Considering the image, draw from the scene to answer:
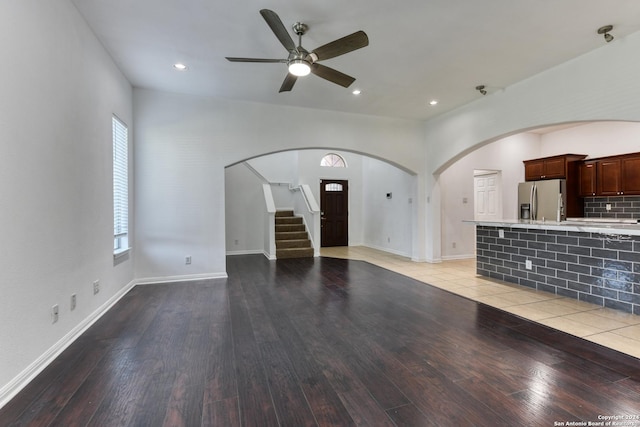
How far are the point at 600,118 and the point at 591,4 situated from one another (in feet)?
4.55

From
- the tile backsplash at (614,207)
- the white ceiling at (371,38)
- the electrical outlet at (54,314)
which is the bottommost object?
the electrical outlet at (54,314)

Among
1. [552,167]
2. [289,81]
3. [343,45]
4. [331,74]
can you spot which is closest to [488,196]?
[552,167]

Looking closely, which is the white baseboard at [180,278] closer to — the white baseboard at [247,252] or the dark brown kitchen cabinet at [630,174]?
the white baseboard at [247,252]

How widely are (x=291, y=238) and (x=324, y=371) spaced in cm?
570

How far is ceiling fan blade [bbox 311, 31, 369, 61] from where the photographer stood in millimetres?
2535

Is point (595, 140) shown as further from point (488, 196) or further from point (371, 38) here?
point (371, 38)

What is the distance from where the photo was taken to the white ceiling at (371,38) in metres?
2.75

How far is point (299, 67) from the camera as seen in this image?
2.94m

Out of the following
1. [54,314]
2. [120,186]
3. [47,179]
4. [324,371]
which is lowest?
[324,371]

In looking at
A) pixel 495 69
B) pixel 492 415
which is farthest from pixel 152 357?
pixel 495 69

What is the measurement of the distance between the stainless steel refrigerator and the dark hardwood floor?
13.7ft

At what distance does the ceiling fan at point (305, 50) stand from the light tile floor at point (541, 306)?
10.8ft

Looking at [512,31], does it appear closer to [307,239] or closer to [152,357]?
[152,357]

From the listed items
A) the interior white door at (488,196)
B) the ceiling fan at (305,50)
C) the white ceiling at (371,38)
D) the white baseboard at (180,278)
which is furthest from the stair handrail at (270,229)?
the interior white door at (488,196)
